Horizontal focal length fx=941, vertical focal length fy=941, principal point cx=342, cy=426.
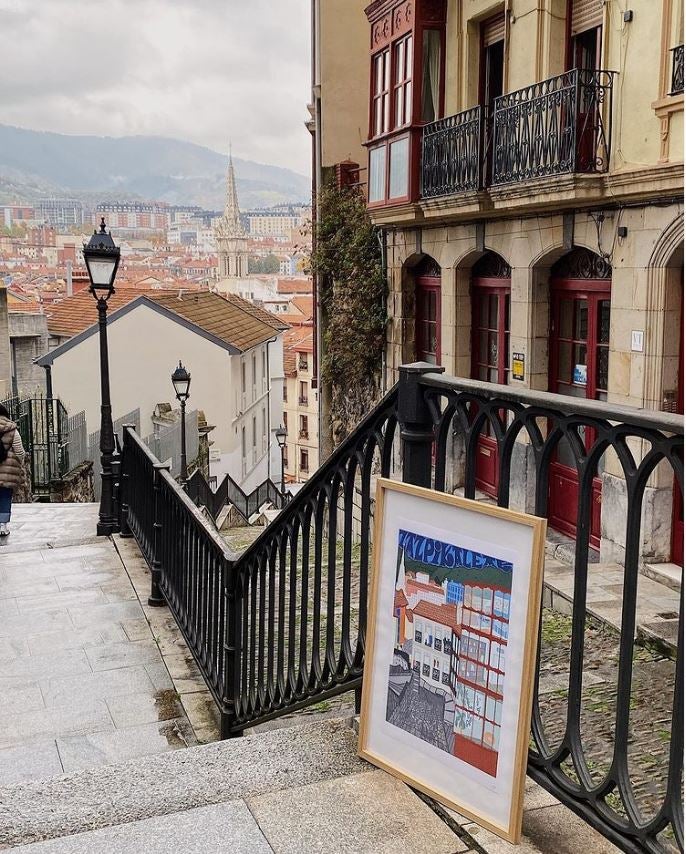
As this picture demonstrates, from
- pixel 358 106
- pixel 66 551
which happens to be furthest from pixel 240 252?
pixel 66 551

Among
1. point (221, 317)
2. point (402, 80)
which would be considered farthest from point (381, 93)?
point (221, 317)

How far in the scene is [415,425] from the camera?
2994 millimetres

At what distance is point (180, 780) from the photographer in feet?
10.2

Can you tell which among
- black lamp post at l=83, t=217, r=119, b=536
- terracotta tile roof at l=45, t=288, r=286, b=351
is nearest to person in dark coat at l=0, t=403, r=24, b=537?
black lamp post at l=83, t=217, r=119, b=536

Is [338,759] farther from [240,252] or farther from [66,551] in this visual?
[240,252]

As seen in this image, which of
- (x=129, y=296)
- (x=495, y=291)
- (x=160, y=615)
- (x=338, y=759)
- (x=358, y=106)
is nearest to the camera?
(x=338, y=759)

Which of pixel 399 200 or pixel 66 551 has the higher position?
pixel 399 200

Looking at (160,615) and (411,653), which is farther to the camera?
(160,615)

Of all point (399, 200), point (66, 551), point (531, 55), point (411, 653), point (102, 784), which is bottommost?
point (66, 551)

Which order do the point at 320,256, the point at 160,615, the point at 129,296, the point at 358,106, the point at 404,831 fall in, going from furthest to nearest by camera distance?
1. the point at 129,296
2. the point at 358,106
3. the point at 320,256
4. the point at 160,615
5. the point at 404,831

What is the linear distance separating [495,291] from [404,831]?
11.5 meters

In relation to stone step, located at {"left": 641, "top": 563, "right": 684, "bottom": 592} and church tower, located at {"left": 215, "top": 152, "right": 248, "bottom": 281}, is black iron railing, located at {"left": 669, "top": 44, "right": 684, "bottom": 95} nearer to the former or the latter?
stone step, located at {"left": 641, "top": 563, "right": 684, "bottom": 592}

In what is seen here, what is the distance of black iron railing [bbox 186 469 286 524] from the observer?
20.4 m

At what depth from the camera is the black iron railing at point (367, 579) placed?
219 centimetres
